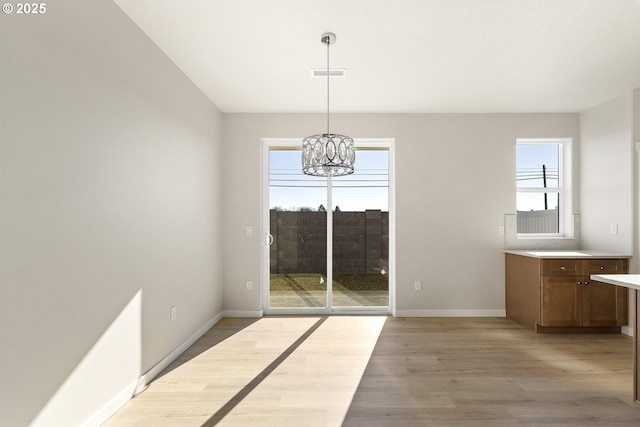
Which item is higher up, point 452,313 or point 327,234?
point 327,234

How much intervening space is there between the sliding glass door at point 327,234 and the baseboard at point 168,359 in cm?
99

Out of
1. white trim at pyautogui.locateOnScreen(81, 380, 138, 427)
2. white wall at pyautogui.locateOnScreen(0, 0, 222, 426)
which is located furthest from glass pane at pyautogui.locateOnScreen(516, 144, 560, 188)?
white trim at pyautogui.locateOnScreen(81, 380, 138, 427)

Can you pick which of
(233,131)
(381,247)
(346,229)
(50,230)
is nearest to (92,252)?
(50,230)

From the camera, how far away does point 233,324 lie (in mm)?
3830

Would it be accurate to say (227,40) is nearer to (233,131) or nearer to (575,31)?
(233,131)

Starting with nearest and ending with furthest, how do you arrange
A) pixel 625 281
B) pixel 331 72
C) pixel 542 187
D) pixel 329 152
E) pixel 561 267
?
pixel 625 281
pixel 329 152
pixel 331 72
pixel 561 267
pixel 542 187

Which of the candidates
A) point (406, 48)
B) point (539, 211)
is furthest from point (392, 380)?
point (539, 211)

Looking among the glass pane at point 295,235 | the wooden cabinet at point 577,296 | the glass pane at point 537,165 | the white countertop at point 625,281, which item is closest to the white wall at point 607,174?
the glass pane at point 537,165

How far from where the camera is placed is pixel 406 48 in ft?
8.35

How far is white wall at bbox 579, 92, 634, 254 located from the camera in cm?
349

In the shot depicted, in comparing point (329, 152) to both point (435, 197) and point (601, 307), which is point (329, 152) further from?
point (601, 307)

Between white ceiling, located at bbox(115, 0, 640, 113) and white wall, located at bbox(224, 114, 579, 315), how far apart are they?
0.43 metres

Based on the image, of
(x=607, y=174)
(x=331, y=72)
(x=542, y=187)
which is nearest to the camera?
(x=331, y=72)

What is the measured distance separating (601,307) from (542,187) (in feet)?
5.32
